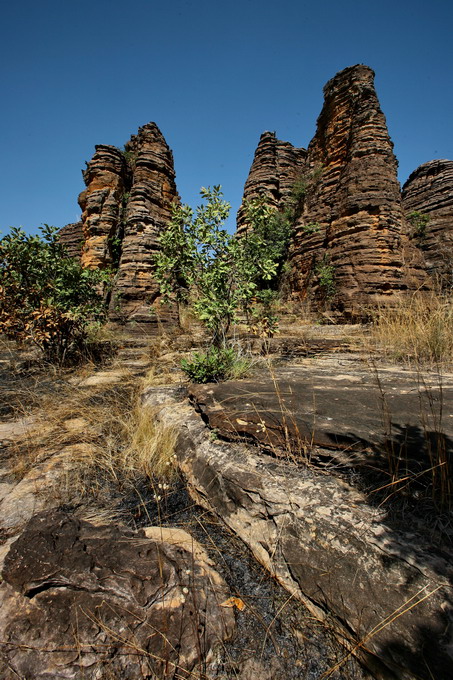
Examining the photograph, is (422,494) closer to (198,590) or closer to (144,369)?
(198,590)

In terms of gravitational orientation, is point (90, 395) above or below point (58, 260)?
below

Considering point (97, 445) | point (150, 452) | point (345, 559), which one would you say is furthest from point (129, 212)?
point (345, 559)

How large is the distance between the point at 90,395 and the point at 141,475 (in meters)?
1.79

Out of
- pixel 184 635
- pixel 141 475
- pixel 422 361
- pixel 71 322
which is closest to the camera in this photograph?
pixel 184 635

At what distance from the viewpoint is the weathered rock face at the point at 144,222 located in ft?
42.2

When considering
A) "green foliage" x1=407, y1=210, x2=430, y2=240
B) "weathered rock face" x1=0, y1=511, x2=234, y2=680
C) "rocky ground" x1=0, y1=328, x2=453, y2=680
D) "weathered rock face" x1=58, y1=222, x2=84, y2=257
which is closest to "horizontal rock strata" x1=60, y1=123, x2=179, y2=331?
"weathered rock face" x1=58, y1=222, x2=84, y2=257

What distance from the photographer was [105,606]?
119 centimetres

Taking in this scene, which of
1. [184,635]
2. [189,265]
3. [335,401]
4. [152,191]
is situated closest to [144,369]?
[189,265]

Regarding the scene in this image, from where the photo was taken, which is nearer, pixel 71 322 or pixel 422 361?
pixel 422 361

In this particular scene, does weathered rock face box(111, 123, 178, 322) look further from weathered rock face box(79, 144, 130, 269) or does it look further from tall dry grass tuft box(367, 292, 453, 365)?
tall dry grass tuft box(367, 292, 453, 365)

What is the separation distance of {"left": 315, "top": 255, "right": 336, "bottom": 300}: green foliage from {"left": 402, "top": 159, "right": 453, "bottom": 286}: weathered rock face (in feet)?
10.1

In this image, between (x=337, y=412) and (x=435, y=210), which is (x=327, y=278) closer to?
(x=435, y=210)

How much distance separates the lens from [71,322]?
5973mm

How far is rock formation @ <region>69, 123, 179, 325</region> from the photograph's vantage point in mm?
13109
